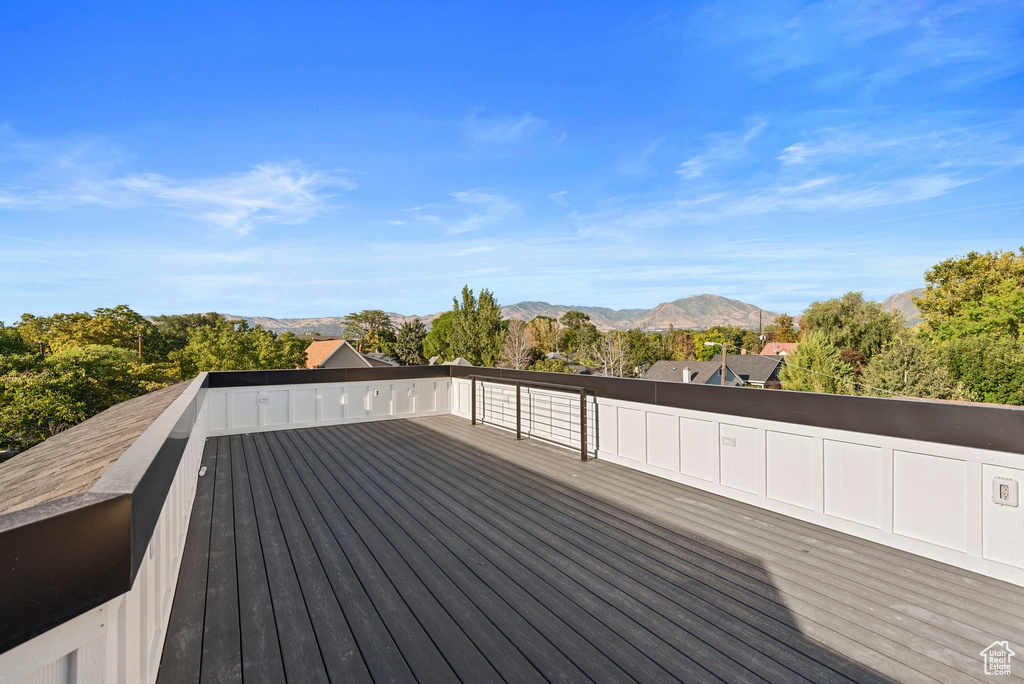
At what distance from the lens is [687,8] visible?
895cm

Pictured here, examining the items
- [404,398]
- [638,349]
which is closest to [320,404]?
[404,398]

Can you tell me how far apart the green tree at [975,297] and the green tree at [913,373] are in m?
3.83

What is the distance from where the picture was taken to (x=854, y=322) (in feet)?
106

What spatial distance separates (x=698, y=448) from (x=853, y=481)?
1.27m

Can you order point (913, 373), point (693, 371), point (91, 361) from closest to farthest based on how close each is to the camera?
point (91, 361) → point (913, 373) → point (693, 371)

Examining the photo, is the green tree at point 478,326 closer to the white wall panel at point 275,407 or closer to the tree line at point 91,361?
the tree line at point 91,361

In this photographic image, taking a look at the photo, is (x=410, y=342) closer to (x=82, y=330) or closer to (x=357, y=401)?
(x=82, y=330)

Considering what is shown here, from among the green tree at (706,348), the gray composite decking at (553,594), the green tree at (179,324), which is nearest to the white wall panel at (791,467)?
the gray composite decking at (553,594)

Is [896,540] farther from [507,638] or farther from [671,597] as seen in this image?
[507,638]

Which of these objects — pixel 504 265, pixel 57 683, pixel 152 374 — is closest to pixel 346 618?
pixel 57 683

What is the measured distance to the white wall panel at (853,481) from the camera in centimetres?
317

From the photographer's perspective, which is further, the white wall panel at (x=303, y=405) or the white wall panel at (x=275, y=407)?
the white wall panel at (x=303, y=405)

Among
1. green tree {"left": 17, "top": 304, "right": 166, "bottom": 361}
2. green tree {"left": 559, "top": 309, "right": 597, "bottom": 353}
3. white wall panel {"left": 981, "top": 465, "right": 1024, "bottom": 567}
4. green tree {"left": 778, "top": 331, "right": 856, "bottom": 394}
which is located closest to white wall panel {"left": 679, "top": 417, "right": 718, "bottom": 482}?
white wall panel {"left": 981, "top": 465, "right": 1024, "bottom": 567}

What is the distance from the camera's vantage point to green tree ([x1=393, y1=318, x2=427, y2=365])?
1743 inches
